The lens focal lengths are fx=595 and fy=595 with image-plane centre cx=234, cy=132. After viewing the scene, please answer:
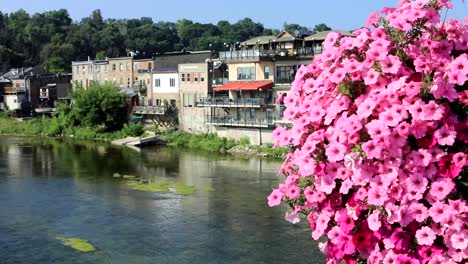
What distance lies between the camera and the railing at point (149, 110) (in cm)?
5934

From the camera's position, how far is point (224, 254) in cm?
2000

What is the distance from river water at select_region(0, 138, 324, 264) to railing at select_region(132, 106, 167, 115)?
53.4 feet

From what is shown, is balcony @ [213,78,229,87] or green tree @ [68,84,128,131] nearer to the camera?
balcony @ [213,78,229,87]

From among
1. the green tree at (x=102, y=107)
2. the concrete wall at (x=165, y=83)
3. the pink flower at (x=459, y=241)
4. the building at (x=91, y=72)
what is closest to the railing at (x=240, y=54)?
the concrete wall at (x=165, y=83)

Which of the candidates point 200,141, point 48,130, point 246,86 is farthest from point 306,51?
point 48,130

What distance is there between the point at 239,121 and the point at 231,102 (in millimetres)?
2367

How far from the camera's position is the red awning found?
1966 inches

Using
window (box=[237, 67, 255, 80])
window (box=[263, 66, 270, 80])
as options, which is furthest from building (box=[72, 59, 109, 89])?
window (box=[263, 66, 270, 80])

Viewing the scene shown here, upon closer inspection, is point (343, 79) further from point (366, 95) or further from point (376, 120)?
point (376, 120)

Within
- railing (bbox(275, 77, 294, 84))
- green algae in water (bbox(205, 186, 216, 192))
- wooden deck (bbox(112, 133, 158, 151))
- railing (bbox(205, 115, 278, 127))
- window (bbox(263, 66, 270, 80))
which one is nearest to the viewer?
green algae in water (bbox(205, 186, 216, 192))

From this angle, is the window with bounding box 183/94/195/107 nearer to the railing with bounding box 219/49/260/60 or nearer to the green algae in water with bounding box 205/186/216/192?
the railing with bounding box 219/49/260/60

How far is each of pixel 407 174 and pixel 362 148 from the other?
395mm

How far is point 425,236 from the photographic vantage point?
444 cm

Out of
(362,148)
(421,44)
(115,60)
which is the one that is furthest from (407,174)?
(115,60)
